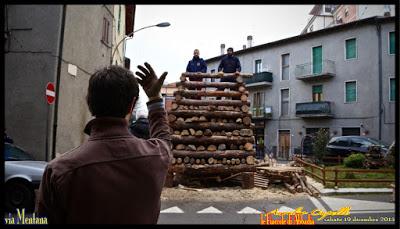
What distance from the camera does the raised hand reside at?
1.35 metres

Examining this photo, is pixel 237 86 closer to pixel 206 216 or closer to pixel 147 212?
pixel 206 216

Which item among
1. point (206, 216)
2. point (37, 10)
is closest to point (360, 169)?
point (206, 216)

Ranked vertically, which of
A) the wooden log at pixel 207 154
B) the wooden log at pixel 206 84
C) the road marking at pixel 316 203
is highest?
the wooden log at pixel 206 84

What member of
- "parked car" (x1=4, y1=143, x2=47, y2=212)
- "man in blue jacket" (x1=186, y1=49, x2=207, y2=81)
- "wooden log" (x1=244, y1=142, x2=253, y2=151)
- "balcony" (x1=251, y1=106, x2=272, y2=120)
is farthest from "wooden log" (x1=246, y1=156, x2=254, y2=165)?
"parked car" (x1=4, y1=143, x2=47, y2=212)

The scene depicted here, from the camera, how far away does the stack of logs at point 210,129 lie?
698cm

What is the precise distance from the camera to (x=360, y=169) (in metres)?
4.75

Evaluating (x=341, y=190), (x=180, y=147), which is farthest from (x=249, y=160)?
(x=341, y=190)

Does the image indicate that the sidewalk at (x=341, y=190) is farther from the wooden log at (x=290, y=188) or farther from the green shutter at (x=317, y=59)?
the green shutter at (x=317, y=59)

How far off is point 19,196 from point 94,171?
252 cm

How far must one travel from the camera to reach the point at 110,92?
1.05 metres

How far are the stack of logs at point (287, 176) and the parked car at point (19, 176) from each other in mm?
5284

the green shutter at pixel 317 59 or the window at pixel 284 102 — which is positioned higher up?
the green shutter at pixel 317 59

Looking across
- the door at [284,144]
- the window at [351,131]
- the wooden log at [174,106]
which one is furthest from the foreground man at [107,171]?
the door at [284,144]

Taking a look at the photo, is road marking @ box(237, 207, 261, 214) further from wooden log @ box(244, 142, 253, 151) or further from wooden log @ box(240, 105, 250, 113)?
wooden log @ box(240, 105, 250, 113)
